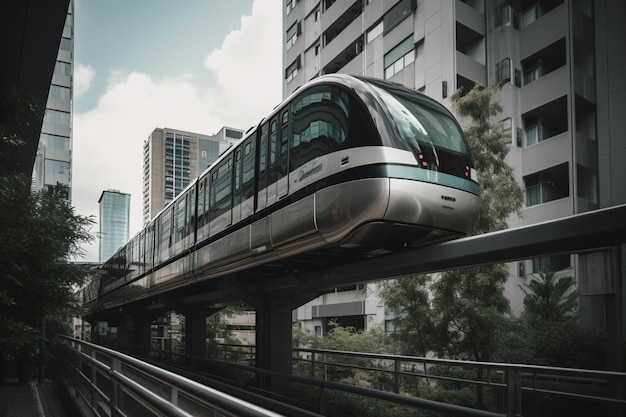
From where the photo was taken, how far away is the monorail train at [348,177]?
7230mm

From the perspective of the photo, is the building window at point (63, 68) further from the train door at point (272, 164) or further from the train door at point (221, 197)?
the train door at point (272, 164)

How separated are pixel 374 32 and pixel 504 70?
29.7ft

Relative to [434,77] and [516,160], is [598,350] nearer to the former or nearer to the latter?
[516,160]

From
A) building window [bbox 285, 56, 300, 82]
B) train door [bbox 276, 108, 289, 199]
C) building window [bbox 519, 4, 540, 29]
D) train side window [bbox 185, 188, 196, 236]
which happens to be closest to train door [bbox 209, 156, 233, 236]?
train side window [bbox 185, 188, 196, 236]

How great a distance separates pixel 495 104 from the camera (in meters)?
17.9

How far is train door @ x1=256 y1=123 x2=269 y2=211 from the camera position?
976cm

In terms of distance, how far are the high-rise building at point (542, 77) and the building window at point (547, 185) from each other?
0.05 meters

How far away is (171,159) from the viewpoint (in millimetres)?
173375

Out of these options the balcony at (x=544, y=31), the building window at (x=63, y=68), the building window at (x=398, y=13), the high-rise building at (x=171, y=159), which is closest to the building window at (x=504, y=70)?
the balcony at (x=544, y=31)

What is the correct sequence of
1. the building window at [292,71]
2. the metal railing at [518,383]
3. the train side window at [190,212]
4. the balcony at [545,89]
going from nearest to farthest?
the metal railing at [518,383], the train side window at [190,212], the balcony at [545,89], the building window at [292,71]

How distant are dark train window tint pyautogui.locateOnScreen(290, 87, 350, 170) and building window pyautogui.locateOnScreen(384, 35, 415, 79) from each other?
22856 mm

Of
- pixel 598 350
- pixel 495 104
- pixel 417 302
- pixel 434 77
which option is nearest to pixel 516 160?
pixel 434 77

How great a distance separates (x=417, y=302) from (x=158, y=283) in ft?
25.8

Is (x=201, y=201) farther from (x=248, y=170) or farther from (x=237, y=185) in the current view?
(x=248, y=170)
